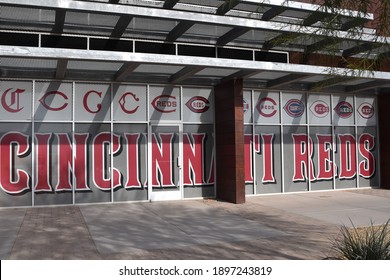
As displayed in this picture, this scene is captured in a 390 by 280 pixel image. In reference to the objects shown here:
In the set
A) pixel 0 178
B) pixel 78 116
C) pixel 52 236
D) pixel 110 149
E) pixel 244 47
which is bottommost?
pixel 52 236

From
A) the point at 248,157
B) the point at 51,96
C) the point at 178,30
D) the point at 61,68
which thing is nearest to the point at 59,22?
the point at 61,68

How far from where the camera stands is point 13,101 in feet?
36.2

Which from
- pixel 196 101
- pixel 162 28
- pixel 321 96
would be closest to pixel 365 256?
pixel 162 28

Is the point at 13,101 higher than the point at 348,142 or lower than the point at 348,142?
higher

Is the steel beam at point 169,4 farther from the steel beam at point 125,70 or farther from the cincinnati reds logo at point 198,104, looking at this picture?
the cincinnati reds logo at point 198,104

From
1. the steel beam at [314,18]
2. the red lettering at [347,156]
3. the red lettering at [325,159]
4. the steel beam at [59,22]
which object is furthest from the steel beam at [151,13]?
the red lettering at [347,156]

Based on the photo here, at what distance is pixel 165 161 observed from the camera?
486 inches

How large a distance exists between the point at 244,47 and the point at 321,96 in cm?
415

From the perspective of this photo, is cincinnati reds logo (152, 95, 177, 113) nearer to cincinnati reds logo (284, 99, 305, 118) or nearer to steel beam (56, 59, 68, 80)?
steel beam (56, 59, 68, 80)

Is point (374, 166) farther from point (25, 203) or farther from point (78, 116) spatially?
point (25, 203)

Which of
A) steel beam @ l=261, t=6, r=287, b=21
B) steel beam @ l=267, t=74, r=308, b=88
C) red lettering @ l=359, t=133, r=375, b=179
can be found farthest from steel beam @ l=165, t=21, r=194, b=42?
red lettering @ l=359, t=133, r=375, b=179

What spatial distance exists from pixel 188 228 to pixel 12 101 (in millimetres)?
6378

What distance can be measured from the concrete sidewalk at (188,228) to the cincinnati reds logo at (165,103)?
2.92 metres

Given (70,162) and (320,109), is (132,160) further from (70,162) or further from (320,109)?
(320,109)
